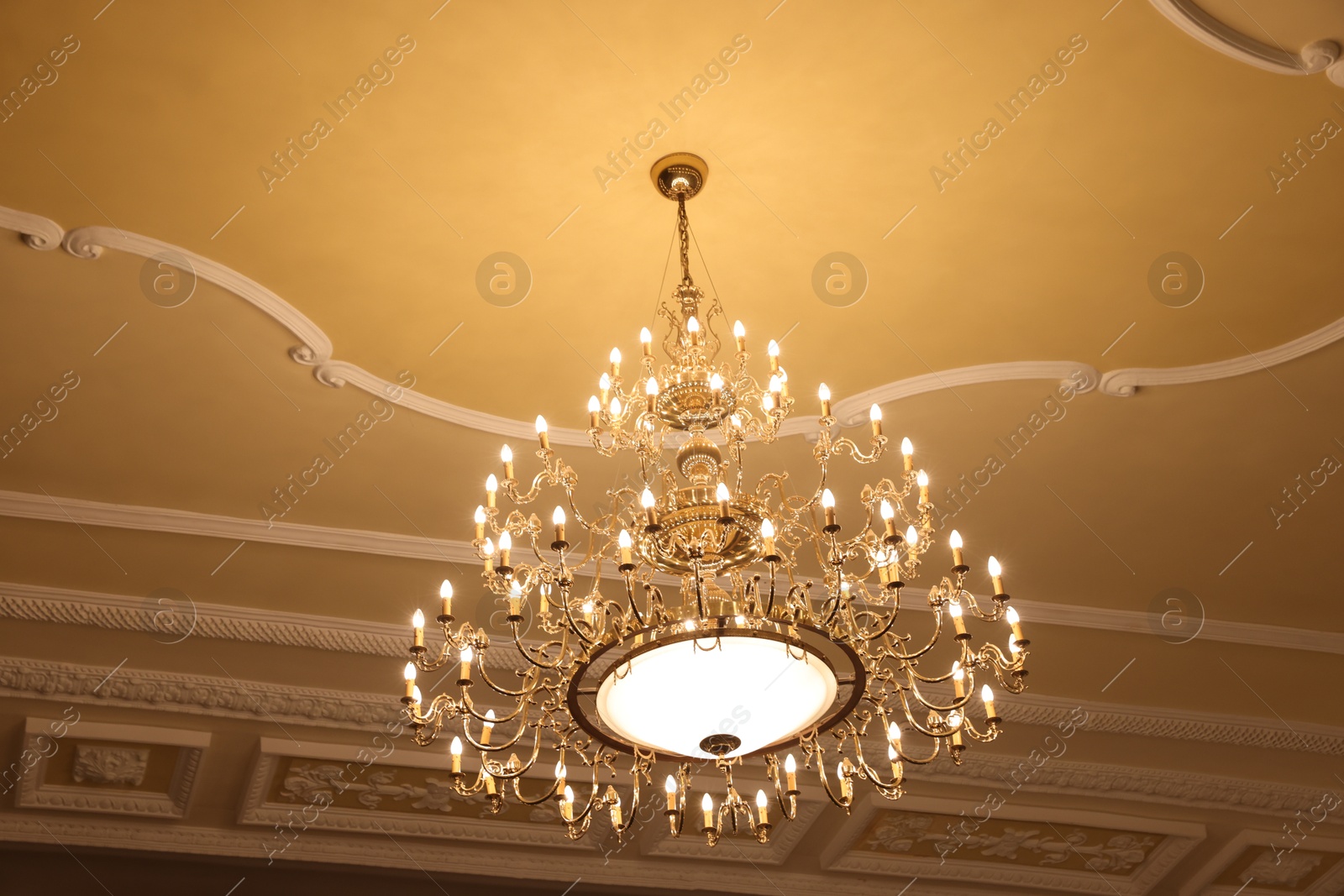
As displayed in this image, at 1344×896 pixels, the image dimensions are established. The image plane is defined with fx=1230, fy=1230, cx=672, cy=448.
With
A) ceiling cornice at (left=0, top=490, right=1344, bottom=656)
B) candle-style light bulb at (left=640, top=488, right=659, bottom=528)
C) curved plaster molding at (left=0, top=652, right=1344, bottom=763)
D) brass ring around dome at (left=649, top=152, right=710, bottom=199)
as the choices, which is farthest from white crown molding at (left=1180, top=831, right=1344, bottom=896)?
candle-style light bulb at (left=640, top=488, right=659, bottom=528)

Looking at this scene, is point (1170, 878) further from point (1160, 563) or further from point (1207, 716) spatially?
point (1160, 563)

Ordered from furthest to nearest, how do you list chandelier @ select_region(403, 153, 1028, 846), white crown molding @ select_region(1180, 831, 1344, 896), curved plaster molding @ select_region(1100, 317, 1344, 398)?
white crown molding @ select_region(1180, 831, 1344, 896) → curved plaster molding @ select_region(1100, 317, 1344, 398) → chandelier @ select_region(403, 153, 1028, 846)

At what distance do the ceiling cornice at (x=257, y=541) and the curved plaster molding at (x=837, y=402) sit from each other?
3.56 ft

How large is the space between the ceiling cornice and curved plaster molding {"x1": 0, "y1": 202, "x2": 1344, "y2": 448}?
3.56ft

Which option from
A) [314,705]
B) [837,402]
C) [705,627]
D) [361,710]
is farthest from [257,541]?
[705,627]

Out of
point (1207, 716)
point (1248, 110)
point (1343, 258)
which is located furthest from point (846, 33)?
point (1207, 716)

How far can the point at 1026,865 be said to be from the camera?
31.9 feet

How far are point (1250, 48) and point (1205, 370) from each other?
2.00 m

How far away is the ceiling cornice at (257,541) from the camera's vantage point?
6.86 metres

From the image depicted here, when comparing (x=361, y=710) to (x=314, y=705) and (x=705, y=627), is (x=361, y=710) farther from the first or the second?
(x=705, y=627)

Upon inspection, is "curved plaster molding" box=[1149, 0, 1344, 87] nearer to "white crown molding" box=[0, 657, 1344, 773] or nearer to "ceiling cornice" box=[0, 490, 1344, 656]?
"ceiling cornice" box=[0, 490, 1344, 656]

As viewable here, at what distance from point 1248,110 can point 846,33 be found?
174cm

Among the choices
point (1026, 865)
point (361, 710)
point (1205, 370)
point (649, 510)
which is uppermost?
point (1205, 370)

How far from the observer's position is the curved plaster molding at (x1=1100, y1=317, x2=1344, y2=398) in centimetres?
625
